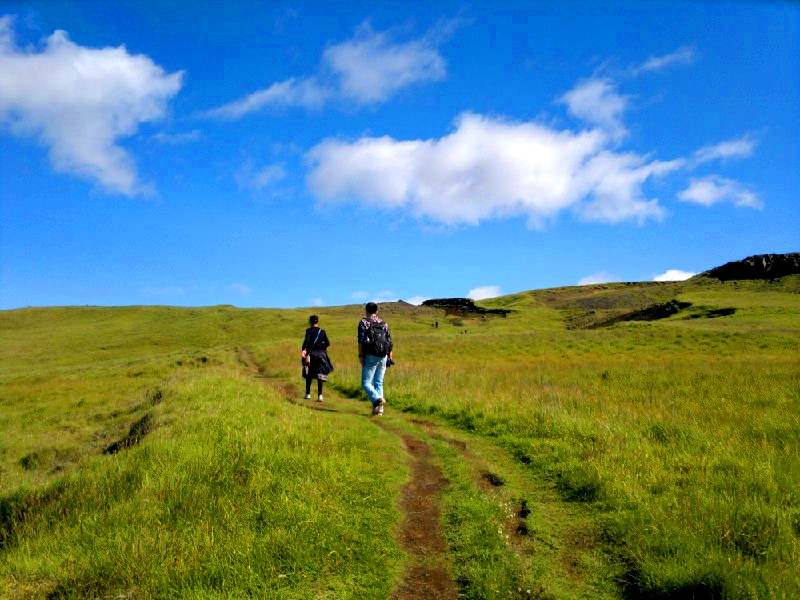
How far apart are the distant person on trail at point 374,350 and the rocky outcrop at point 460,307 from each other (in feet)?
258

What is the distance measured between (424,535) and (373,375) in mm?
7815

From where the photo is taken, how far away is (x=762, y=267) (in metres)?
83.2

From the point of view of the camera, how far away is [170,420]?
999 cm

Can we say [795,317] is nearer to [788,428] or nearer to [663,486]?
[788,428]

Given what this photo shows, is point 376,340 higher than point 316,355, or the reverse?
point 376,340

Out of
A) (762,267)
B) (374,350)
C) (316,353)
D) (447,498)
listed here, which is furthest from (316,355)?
(762,267)

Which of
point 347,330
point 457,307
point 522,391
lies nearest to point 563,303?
point 457,307

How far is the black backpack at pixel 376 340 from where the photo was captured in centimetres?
1255

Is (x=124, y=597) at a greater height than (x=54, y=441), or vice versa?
(x=124, y=597)

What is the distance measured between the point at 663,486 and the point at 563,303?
334ft

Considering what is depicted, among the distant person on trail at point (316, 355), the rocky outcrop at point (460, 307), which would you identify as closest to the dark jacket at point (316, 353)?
the distant person on trail at point (316, 355)

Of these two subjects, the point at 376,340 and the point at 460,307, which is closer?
the point at 376,340

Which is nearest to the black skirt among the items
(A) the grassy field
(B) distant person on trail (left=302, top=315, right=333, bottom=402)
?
(B) distant person on trail (left=302, top=315, right=333, bottom=402)

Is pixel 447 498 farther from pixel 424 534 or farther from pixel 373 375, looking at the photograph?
pixel 373 375
